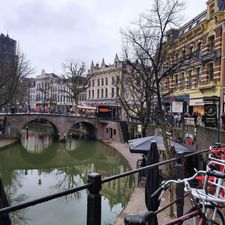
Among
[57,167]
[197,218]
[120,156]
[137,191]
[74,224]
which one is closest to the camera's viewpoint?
[197,218]

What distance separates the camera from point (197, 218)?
3363 mm

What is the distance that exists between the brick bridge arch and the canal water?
3.82m

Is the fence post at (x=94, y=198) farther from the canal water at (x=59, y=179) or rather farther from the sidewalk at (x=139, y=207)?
the sidewalk at (x=139, y=207)

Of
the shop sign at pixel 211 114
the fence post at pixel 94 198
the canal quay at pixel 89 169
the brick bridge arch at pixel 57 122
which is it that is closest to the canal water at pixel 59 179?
the canal quay at pixel 89 169

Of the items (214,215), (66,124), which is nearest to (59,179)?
(214,215)

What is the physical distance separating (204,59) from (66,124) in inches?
951

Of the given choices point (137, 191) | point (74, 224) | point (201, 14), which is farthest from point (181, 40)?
point (74, 224)

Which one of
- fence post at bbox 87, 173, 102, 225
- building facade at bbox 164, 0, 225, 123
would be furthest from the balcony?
fence post at bbox 87, 173, 102, 225

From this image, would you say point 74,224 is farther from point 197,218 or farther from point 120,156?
point 120,156

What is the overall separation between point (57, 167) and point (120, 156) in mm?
6272

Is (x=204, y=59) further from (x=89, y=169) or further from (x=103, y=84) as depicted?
(x=103, y=84)

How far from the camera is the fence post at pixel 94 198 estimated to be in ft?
8.76

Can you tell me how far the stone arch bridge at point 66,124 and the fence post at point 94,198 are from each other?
35.1 meters

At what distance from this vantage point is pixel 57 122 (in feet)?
142
